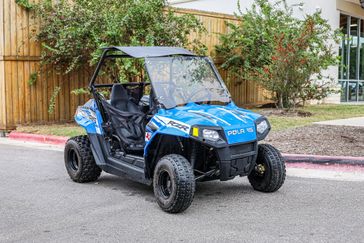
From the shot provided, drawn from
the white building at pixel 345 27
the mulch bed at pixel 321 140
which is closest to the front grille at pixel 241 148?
the mulch bed at pixel 321 140

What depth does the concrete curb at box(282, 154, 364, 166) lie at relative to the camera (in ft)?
24.4

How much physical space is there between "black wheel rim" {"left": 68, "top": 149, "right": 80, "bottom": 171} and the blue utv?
0.04ft

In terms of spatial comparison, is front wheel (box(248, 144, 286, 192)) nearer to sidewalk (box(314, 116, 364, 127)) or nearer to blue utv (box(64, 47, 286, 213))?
blue utv (box(64, 47, 286, 213))

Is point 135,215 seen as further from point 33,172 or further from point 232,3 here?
point 232,3

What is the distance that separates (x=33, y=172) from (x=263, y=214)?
153 inches

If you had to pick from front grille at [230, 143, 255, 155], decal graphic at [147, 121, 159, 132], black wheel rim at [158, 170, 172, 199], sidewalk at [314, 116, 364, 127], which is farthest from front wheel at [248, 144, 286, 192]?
sidewalk at [314, 116, 364, 127]

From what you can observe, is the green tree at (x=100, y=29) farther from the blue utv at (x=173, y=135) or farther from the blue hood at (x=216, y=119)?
the blue hood at (x=216, y=119)

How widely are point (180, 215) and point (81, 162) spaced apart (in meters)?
2.01

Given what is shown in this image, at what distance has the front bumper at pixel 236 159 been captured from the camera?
16.9 feet

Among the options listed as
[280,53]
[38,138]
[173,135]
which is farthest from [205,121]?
[280,53]

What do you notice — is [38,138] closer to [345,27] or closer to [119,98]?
[119,98]

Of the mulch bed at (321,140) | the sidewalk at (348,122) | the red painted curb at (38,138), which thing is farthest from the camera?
the sidewalk at (348,122)

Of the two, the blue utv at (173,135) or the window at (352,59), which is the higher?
the window at (352,59)

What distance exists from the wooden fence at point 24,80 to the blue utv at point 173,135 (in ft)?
19.0
